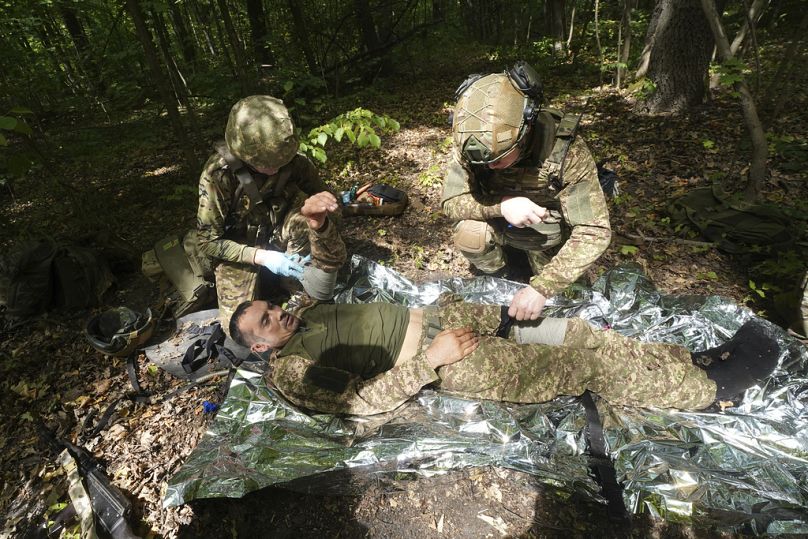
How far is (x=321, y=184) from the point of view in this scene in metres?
3.94

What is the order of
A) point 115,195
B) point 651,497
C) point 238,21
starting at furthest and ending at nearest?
point 238,21 → point 115,195 → point 651,497

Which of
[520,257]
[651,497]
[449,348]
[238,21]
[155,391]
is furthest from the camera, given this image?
[238,21]

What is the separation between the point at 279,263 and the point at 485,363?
1.93 metres

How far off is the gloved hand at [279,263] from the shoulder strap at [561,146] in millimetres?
2159

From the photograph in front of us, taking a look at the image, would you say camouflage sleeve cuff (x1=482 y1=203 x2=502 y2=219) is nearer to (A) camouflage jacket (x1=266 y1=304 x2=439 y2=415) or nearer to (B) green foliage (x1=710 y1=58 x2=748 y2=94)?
(A) camouflage jacket (x1=266 y1=304 x2=439 y2=415)

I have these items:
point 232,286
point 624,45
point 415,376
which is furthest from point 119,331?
point 624,45

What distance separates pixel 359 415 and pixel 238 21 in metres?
10.9

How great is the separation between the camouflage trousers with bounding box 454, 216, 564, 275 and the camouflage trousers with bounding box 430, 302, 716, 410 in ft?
3.04

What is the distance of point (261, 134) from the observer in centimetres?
285

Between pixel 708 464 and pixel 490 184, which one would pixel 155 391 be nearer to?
pixel 490 184

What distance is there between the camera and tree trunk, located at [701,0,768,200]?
3.20 m

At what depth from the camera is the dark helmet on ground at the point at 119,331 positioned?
10.9 feet

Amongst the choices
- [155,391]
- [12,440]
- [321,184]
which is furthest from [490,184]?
[12,440]

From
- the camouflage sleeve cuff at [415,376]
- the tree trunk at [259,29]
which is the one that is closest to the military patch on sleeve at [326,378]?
the camouflage sleeve cuff at [415,376]
